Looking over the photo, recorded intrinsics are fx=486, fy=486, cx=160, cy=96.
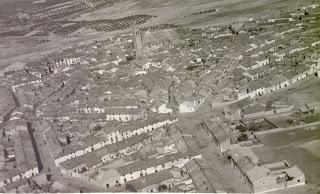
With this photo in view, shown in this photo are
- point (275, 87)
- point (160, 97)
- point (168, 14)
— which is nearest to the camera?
point (275, 87)

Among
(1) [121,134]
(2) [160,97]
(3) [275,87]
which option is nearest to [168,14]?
(2) [160,97]

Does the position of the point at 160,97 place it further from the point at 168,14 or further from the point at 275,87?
the point at 168,14

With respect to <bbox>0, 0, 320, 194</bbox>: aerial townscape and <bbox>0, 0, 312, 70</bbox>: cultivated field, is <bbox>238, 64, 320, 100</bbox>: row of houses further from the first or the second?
<bbox>0, 0, 312, 70</bbox>: cultivated field

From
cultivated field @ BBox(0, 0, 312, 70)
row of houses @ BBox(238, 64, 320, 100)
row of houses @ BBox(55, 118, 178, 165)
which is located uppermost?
cultivated field @ BBox(0, 0, 312, 70)

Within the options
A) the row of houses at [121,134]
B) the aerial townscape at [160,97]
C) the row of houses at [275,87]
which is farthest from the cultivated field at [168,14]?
the row of houses at [121,134]

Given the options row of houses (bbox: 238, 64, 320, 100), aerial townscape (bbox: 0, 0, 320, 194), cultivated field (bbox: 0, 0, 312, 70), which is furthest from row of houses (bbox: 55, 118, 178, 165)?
cultivated field (bbox: 0, 0, 312, 70)

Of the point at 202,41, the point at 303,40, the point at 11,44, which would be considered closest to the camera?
the point at 303,40

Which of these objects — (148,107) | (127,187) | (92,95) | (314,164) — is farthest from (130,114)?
(314,164)

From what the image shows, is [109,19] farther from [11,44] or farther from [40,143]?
[40,143]
